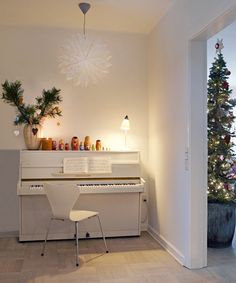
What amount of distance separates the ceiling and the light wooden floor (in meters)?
2.78

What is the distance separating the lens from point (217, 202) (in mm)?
3904

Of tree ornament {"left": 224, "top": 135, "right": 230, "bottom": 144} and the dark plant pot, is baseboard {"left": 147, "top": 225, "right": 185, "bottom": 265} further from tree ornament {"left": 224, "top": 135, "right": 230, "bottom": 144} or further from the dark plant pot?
tree ornament {"left": 224, "top": 135, "right": 230, "bottom": 144}

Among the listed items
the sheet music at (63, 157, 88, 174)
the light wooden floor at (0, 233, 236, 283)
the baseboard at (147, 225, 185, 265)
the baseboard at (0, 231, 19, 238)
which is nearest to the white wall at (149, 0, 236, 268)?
the baseboard at (147, 225, 185, 265)

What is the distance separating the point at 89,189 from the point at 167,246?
1.11 m

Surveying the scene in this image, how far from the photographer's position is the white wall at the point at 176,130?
3160 millimetres

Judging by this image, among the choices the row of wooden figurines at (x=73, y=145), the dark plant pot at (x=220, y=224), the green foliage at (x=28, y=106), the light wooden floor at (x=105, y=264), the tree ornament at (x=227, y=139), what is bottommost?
the light wooden floor at (x=105, y=264)

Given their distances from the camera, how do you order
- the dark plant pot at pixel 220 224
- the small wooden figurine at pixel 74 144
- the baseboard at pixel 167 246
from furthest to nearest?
the small wooden figurine at pixel 74 144, the dark plant pot at pixel 220 224, the baseboard at pixel 167 246

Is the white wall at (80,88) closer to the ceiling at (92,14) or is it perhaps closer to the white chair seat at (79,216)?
the ceiling at (92,14)

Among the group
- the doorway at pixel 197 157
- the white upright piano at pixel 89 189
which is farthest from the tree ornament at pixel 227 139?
the white upright piano at pixel 89 189

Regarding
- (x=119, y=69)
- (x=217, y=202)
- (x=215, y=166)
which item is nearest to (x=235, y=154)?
(x=215, y=166)

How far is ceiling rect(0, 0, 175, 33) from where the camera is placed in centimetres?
365

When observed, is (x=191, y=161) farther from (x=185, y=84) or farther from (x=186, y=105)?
(x=185, y=84)

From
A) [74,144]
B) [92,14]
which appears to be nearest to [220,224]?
[74,144]

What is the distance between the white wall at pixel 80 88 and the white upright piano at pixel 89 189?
447mm
